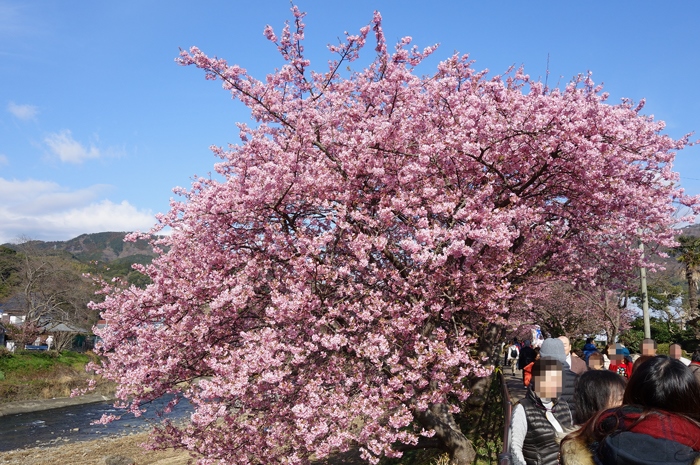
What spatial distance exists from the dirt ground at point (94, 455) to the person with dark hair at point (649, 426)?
18374 millimetres

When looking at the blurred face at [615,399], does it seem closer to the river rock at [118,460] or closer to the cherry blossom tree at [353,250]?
the cherry blossom tree at [353,250]

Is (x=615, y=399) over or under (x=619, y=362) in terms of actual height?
over

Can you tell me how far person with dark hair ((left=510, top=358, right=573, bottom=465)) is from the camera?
3.89m

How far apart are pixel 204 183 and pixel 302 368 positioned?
461cm

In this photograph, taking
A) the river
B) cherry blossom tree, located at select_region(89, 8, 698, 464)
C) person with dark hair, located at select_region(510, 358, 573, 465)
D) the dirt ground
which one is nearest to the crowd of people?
person with dark hair, located at select_region(510, 358, 573, 465)

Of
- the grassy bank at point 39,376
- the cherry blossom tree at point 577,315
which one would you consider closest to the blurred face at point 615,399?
the cherry blossom tree at point 577,315

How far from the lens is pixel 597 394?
3008 millimetres

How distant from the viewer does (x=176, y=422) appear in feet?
89.9

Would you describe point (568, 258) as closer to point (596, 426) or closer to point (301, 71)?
point (301, 71)

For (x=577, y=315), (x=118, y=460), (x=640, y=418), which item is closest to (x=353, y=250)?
(x=640, y=418)

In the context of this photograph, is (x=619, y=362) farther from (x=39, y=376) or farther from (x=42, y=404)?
(x=39, y=376)

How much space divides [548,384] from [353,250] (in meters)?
4.28

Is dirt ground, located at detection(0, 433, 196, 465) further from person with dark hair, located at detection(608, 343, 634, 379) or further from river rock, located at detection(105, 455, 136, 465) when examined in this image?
person with dark hair, located at detection(608, 343, 634, 379)

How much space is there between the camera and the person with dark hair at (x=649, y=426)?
7.15 feet
